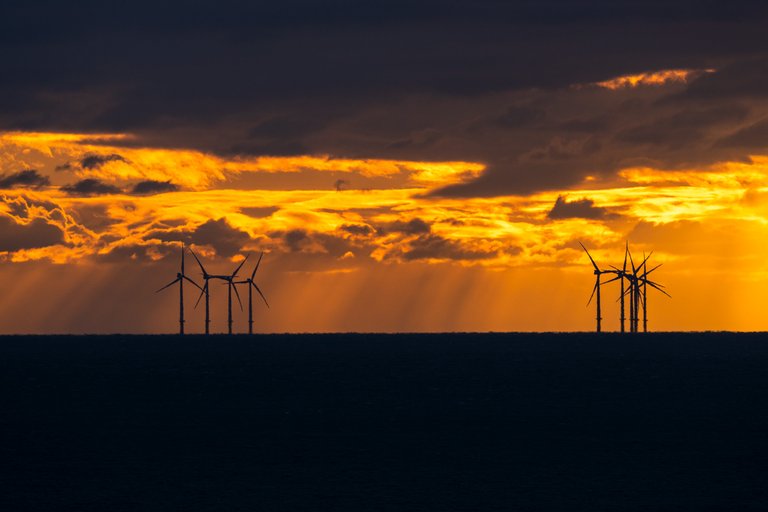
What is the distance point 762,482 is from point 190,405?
74.4m

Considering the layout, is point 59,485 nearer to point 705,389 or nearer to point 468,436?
point 468,436

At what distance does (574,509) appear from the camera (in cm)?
8406

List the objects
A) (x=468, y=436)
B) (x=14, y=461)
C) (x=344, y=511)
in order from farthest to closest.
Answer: (x=468, y=436)
(x=14, y=461)
(x=344, y=511)

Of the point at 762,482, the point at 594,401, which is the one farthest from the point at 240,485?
the point at 594,401

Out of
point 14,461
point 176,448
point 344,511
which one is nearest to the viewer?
point 344,511

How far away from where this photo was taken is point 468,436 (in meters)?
119

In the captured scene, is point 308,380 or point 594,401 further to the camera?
point 308,380

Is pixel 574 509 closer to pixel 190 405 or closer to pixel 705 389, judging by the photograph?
pixel 190 405

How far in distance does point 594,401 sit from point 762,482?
60111 mm

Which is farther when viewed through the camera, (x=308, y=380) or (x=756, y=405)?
(x=308, y=380)

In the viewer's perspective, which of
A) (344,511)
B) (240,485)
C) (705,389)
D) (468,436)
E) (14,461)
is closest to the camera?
(344,511)

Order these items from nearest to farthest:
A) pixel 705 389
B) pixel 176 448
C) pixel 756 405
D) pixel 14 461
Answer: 1. pixel 14 461
2. pixel 176 448
3. pixel 756 405
4. pixel 705 389

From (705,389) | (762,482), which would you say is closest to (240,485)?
(762,482)

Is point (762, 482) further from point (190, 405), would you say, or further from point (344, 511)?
point (190, 405)
